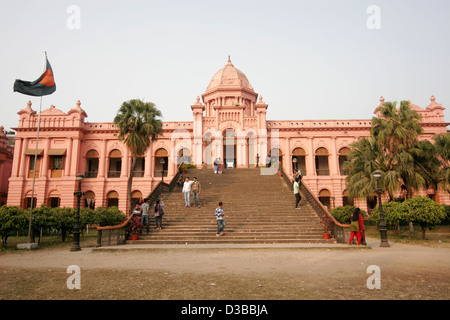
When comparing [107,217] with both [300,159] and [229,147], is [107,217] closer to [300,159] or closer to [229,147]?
[229,147]

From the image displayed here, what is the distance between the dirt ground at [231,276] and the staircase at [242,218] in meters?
2.91

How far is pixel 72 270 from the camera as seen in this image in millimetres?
7180

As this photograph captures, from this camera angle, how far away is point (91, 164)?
35.1m

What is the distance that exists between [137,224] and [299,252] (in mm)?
6958

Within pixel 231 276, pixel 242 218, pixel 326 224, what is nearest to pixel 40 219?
pixel 242 218

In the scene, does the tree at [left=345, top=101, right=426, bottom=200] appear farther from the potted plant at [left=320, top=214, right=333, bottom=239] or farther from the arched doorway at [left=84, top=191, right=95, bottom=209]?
the arched doorway at [left=84, top=191, right=95, bottom=209]

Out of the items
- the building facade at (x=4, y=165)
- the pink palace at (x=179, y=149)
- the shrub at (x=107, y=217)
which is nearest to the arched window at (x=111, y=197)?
the pink palace at (x=179, y=149)

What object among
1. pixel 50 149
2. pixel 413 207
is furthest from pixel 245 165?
pixel 50 149

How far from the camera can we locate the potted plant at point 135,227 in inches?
501

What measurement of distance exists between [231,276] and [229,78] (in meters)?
35.4

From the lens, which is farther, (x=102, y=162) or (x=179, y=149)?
(x=179, y=149)

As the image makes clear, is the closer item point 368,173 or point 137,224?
point 137,224
